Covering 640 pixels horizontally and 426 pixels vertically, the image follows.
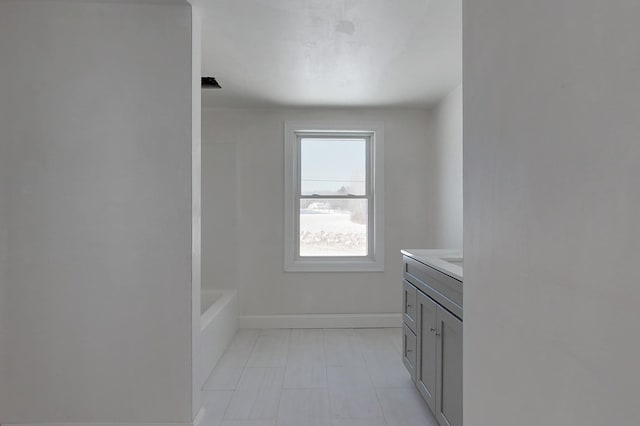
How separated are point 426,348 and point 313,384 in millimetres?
902

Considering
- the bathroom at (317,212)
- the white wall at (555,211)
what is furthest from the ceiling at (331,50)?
the white wall at (555,211)

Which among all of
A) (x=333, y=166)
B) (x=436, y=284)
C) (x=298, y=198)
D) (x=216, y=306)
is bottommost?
(x=216, y=306)

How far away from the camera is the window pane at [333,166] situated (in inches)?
162

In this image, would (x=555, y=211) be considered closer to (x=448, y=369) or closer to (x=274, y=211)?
(x=448, y=369)

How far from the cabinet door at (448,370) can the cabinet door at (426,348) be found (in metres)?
0.08

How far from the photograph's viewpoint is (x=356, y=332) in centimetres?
384

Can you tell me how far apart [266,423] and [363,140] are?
294 cm

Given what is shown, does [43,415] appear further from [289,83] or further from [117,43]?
[289,83]

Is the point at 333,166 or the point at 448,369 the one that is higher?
the point at 333,166

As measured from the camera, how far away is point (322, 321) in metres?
3.96

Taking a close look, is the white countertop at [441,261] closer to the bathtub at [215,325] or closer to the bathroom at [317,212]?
the bathroom at [317,212]

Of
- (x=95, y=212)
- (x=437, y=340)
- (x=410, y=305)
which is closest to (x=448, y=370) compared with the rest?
(x=437, y=340)

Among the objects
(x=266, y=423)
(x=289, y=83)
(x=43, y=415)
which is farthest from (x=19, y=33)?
(x=266, y=423)

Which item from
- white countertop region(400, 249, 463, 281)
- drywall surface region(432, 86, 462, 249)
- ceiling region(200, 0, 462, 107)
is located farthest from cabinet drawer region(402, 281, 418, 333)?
ceiling region(200, 0, 462, 107)
